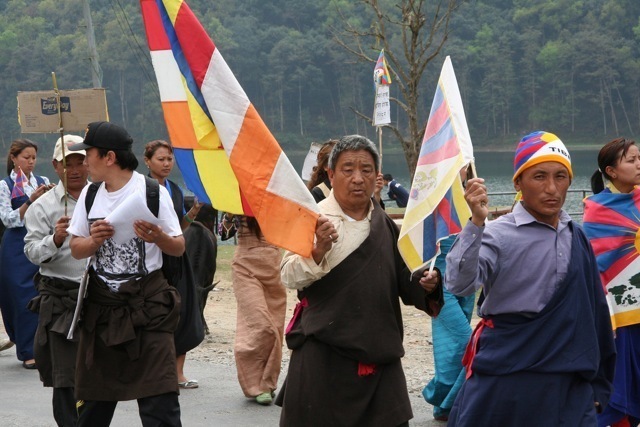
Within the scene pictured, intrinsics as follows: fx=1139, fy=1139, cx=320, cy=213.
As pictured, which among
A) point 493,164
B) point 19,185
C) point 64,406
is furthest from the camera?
point 493,164

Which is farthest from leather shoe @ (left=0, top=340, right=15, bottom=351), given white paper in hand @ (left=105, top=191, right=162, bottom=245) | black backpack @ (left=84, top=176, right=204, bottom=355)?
white paper in hand @ (left=105, top=191, right=162, bottom=245)

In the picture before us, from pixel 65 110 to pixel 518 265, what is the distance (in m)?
3.00

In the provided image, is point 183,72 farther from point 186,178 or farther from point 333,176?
point 333,176

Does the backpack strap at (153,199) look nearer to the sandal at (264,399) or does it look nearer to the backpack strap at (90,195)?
the backpack strap at (90,195)

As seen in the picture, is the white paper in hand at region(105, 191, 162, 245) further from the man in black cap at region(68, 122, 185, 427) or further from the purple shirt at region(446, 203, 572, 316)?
the purple shirt at region(446, 203, 572, 316)

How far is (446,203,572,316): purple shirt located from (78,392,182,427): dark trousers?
1.63 m

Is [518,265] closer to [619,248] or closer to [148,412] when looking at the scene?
[148,412]

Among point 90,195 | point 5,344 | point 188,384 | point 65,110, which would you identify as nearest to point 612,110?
point 5,344

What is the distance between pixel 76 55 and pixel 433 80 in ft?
65.7

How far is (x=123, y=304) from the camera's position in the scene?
5191mm

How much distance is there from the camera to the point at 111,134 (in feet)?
17.1

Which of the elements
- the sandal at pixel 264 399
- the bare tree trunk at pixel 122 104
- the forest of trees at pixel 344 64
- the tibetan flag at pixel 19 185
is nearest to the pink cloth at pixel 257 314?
→ the sandal at pixel 264 399

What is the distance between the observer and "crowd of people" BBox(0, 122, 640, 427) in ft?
13.8

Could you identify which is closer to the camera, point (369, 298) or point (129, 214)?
point (369, 298)
